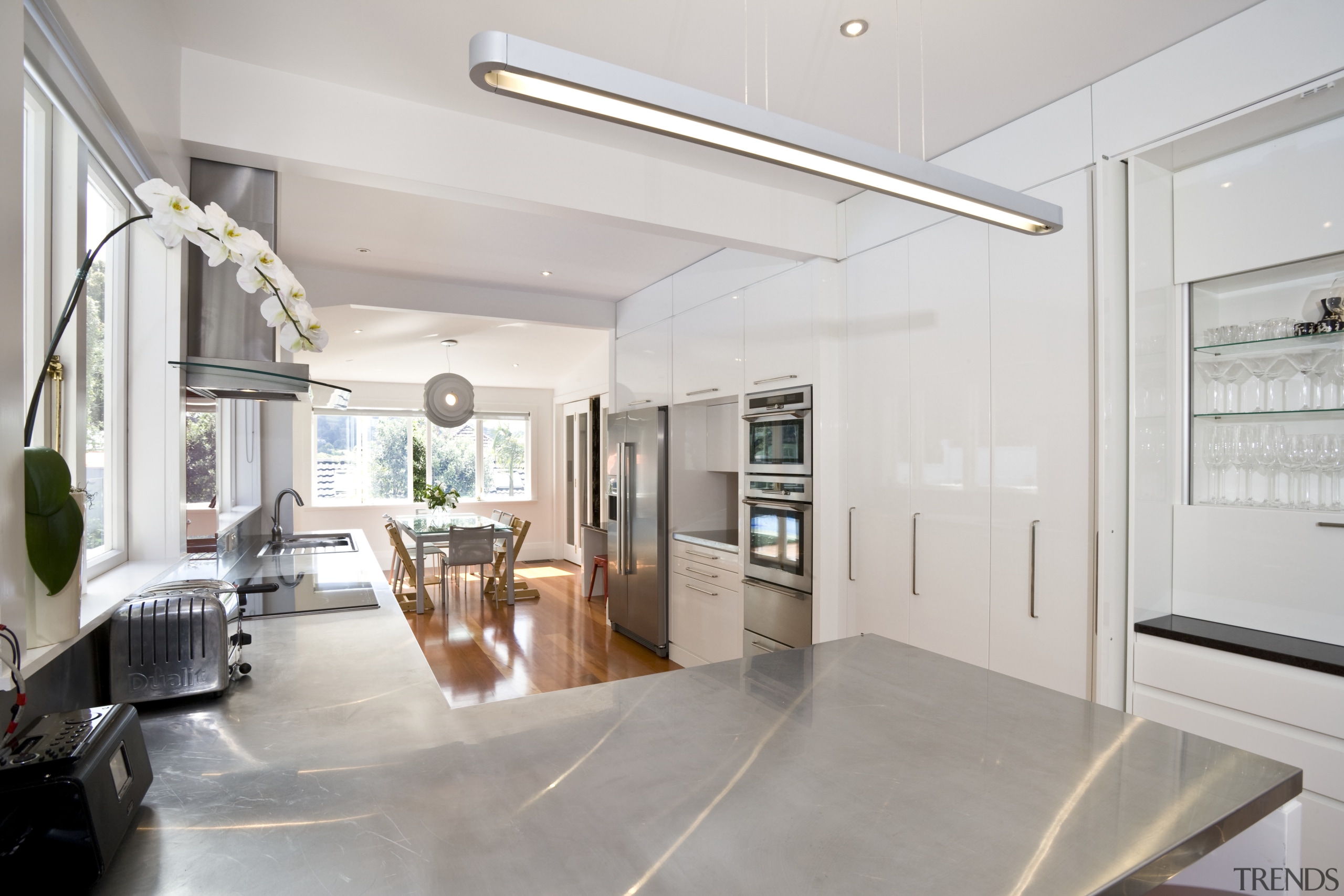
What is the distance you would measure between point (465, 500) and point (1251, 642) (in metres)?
8.35

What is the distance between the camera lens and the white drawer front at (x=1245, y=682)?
184 centimetres

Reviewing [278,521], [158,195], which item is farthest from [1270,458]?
[278,521]

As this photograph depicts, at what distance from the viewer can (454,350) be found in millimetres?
7609

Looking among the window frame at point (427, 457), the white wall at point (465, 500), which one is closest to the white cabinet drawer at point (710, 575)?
the window frame at point (427, 457)

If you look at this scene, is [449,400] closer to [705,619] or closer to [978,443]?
[705,619]

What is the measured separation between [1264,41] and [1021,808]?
2238 mm

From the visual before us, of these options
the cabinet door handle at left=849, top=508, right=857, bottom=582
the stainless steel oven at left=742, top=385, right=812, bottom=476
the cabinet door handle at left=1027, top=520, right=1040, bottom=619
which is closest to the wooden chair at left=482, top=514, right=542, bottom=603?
the stainless steel oven at left=742, top=385, right=812, bottom=476

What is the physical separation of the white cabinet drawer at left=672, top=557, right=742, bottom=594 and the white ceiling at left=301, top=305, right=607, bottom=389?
89.1 inches

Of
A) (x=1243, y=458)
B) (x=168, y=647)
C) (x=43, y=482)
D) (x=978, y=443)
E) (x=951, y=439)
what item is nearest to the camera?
(x=43, y=482)

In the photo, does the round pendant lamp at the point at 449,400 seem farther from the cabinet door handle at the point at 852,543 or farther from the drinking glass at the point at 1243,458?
the drinking glass at the point at 1243,458

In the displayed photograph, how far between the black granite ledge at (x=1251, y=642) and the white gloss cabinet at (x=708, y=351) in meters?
2.36

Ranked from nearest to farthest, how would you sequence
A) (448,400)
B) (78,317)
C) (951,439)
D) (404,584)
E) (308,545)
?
(78,317), (951,439), (308,545), (448,400), (404,584)

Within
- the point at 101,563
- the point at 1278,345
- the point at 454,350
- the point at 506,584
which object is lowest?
the point at 506,584

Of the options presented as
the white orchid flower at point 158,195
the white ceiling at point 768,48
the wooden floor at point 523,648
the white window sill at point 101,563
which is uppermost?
the white ceiling at point 768,48
